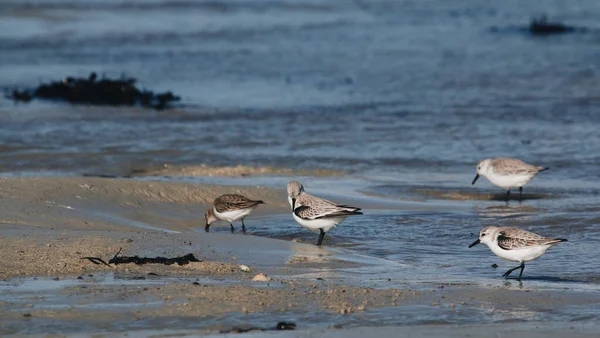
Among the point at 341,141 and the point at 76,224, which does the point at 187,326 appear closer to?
the point at 76,224

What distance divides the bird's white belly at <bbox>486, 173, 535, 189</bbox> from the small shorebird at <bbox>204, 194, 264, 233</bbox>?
3.32 meters

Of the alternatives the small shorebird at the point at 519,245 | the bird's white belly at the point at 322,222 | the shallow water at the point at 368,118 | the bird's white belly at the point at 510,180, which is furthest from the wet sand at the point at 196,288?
the bird's white belly at the point at 510,180

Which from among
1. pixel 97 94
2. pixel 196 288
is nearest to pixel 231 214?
pixel 196 288

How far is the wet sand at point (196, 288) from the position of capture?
5902 mm

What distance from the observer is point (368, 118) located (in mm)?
16750

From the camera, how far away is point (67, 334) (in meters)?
5.59

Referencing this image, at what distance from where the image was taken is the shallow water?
10047mm

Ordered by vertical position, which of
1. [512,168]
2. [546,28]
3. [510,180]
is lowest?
[510,180]

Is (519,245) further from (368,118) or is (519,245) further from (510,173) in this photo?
(368,118)

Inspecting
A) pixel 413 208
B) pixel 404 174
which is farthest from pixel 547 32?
pixel 413 208

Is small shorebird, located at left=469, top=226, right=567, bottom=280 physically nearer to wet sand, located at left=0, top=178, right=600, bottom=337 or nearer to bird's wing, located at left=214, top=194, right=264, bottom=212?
wet sand, located at left=0, top=178, right=600, bottom=337

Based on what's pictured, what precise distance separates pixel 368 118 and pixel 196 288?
1047 centimetres

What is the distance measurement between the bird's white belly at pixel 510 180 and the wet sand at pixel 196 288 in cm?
358

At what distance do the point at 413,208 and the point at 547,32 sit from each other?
19172mm
